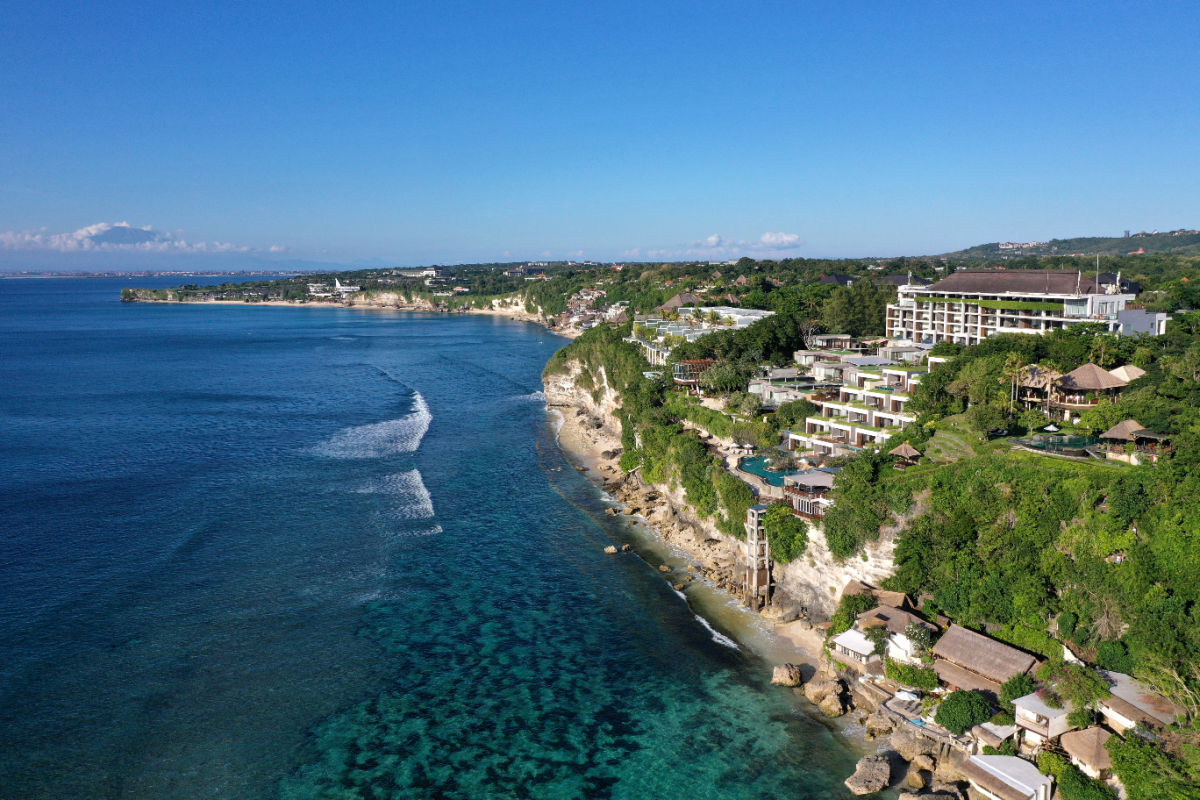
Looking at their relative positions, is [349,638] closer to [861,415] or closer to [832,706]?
[832,706]

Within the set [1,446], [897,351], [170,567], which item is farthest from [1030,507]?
[1,446]

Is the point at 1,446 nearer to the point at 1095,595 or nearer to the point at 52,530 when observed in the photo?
the point at 52,530

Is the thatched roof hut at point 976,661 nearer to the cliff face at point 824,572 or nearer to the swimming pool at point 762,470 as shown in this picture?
the cliff face at point 824,572

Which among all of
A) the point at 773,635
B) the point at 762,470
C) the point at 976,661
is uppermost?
the point at 762,470

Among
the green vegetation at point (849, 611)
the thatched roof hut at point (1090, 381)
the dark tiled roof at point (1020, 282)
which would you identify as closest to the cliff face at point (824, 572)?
the green vegetation at point (849, 611)

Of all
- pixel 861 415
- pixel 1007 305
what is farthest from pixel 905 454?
pixel 1007 305

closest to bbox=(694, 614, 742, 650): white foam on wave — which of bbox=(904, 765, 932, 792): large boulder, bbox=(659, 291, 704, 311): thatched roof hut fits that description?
bbox=(904, 765, 932, 792): large boulder

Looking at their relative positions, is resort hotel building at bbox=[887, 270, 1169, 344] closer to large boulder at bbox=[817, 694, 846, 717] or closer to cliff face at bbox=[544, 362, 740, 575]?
cliff face at bbox=[544, 362, 740, 575]
